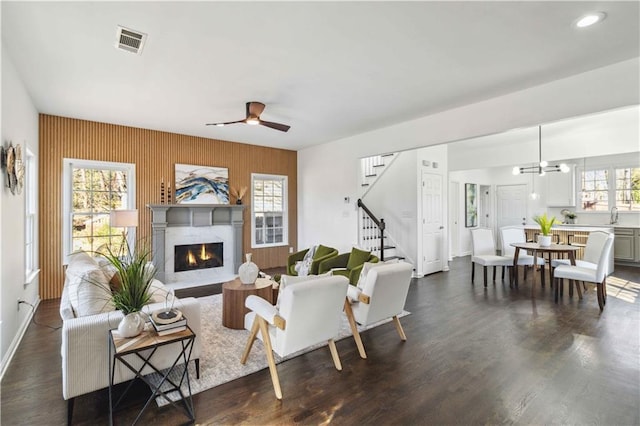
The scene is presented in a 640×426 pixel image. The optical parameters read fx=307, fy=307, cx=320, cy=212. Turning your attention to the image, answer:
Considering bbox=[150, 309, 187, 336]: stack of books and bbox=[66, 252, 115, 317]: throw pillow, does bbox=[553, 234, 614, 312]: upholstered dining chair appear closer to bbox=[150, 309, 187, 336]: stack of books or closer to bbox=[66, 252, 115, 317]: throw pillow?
bbox=[150, 309, 187, 336]: stack of books

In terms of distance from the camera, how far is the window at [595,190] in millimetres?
7742

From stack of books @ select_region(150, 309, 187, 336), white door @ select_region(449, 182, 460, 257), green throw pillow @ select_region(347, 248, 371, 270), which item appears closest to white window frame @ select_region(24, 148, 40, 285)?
stack of books @ select_region(150, 309, 187, 336)

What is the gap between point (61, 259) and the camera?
15.9ft

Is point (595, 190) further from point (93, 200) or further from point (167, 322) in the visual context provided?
point (93, 200)

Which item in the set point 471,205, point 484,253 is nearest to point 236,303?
point 484,253

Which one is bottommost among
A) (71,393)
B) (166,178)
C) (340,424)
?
(340,424)

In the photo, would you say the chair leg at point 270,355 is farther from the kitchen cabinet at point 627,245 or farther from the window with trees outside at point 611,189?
the window with trees outside at point 611,189

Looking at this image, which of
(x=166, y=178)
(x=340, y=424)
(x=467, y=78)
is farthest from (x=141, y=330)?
(x=166, y=178)

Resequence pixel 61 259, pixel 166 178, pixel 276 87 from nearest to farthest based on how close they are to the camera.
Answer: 1. pixel 276 87
2. pixel 61 259
3. pixel 166 178

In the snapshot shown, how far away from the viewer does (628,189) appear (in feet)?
24.3

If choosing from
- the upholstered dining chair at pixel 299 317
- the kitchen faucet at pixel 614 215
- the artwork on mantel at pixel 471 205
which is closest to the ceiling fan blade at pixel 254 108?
the upholstered dining chair at pixel 299 317

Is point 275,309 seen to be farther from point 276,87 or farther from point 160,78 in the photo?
point 160,78

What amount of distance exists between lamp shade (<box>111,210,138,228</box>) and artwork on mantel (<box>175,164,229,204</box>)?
1343mm

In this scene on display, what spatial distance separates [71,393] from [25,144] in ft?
10.7
